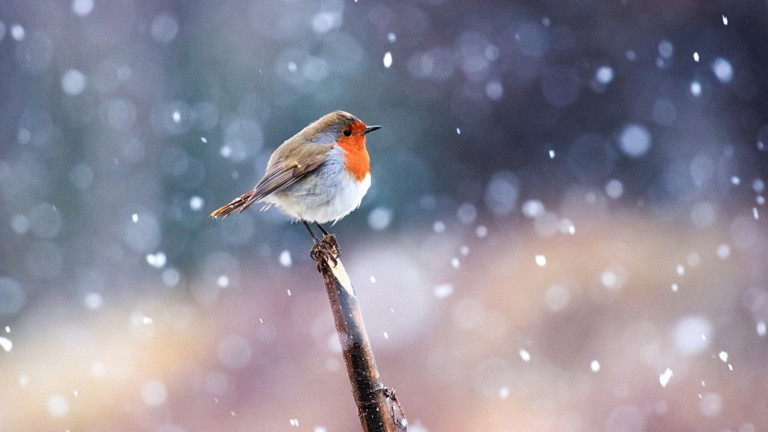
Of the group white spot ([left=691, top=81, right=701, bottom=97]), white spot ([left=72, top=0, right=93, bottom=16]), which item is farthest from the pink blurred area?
white spot ([left=72, top=0, right=93, bottom=16])

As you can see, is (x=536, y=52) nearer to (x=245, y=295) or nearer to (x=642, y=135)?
(x=642, y=135)

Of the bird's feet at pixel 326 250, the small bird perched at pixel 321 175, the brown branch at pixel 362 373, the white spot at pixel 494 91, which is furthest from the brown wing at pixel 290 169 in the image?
the white spot at pixel 494 91

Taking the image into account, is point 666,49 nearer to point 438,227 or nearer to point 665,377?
point 438,227

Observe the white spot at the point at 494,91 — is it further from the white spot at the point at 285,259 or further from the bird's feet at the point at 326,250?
the bird's feet at the point at 326,250

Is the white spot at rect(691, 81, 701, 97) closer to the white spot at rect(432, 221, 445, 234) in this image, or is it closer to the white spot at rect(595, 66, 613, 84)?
the white spot at rect(595, 66, 613, 84)

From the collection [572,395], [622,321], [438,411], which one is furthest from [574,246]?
[438,411]

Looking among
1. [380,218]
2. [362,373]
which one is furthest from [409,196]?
[362,373]
